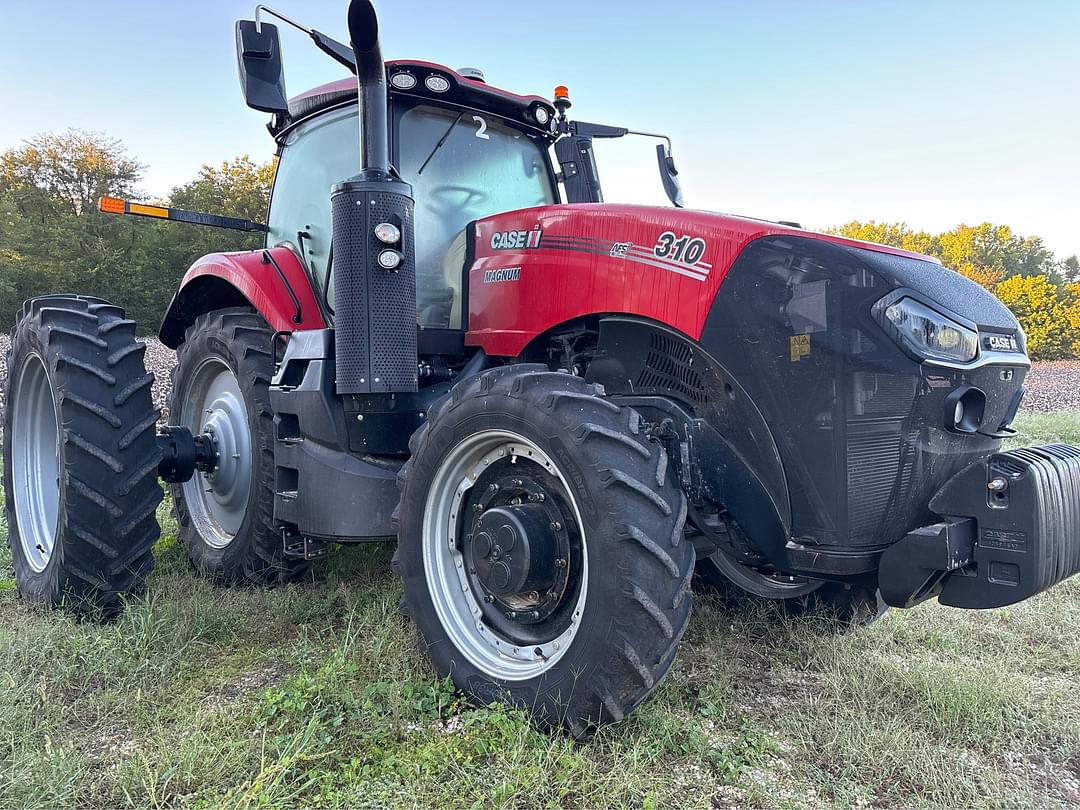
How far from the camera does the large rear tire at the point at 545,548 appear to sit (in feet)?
6.70

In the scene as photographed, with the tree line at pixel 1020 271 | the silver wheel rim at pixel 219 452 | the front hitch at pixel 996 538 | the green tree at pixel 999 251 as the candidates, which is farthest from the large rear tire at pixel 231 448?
the green tree at pixel 999 251

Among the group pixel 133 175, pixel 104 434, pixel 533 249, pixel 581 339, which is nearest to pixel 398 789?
pixel 581 339

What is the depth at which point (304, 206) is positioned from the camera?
12.6ft

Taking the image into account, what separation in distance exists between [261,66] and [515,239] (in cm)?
129

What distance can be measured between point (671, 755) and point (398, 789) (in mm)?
793

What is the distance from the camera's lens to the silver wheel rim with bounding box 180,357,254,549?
3.93 m

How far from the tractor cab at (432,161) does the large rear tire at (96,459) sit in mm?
952

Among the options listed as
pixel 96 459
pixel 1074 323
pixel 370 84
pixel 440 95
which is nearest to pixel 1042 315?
pixel 1074 323

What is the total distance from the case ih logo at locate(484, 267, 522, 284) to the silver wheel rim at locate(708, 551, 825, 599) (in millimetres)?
1384

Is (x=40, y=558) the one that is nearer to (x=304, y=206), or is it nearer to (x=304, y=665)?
(x=304, y=665)

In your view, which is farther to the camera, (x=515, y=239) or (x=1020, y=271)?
(x=1020, y=271)

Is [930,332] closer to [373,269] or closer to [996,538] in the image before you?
[996,538]

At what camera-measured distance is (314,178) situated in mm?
3795

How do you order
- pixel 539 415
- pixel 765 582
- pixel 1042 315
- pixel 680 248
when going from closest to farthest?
pixel 539 415 → pixel 680 248 → pixel 765 582 → pixel 1042 315
